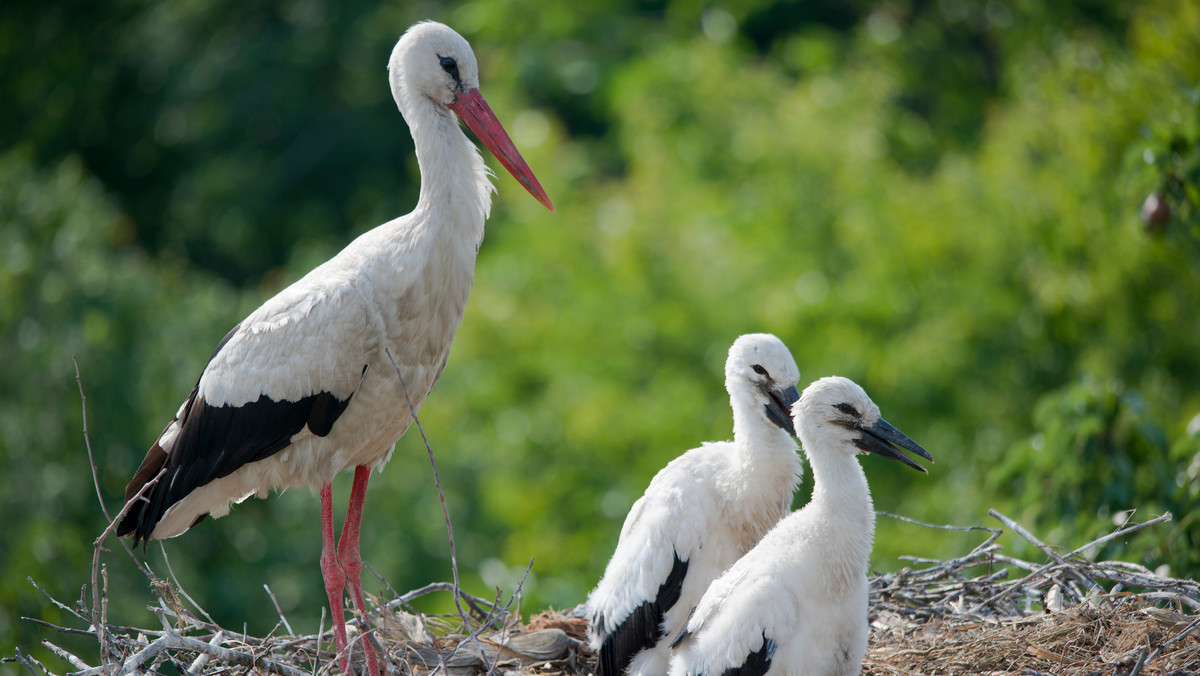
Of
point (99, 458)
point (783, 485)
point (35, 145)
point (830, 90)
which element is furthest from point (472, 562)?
point (35, 145)

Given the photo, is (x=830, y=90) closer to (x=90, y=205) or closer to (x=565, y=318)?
(x=565, y=318)

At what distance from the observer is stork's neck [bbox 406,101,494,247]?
4.50 meters

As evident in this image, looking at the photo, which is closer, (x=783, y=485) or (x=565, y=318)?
(x=783, y=485)

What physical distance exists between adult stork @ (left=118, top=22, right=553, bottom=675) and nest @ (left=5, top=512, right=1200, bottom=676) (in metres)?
0.30

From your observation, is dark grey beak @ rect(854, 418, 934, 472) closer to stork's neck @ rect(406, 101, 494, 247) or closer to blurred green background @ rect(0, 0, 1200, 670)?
stork's neck @ rect(406, 101, 494, 247)

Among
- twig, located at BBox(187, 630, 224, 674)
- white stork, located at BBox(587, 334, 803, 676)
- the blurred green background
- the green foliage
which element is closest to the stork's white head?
white stork, located at BBox(587, 334, 803, 676)

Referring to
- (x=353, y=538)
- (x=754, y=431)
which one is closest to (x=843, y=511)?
(x=754, y=431)

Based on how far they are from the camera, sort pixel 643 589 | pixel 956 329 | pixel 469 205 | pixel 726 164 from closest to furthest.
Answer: pixel 643 589 < pixel 469 205 < pixel 956 329 < pixel 726 164

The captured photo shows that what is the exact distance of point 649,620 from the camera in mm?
4262

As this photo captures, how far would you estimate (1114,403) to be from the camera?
561 cm

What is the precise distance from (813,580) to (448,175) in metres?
2.01

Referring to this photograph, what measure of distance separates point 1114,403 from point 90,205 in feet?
35.6

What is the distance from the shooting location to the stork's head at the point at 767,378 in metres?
4.36

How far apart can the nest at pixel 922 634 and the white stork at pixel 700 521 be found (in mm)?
429
